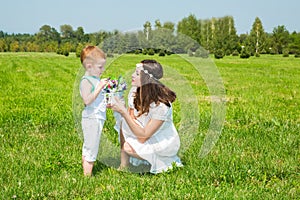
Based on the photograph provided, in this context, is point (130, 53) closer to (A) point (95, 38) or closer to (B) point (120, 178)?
(A) point (95, 38)

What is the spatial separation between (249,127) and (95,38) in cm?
346

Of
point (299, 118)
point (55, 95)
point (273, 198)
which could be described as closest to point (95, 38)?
point (273, 198)

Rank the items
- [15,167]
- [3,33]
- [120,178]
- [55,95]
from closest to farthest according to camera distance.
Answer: [120,178], [15,167], [55,95], [3,33]

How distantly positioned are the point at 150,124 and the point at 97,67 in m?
0.85

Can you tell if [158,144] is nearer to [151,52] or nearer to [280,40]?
[151,52]

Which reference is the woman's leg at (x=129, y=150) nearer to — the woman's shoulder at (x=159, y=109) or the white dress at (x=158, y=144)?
the white dress at (x=158, y=144)

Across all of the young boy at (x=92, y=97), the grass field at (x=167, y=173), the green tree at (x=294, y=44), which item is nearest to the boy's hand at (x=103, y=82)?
the young boy at (x=92, y=97)

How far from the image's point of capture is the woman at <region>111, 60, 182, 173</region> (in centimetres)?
495

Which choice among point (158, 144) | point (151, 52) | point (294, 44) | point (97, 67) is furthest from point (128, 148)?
point (294, 44)

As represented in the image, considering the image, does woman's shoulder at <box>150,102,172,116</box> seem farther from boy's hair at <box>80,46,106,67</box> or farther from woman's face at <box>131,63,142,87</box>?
boy's hair at <box>80,46,106,67</box>

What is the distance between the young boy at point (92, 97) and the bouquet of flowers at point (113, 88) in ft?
0.18

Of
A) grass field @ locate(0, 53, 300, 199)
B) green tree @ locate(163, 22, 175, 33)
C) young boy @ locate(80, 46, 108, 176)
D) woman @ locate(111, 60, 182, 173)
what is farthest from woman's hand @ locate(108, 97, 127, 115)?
green tree @ locate(163, 22, 175, 33)

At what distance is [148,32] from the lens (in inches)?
197

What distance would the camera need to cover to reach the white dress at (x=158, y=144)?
5094 mm
